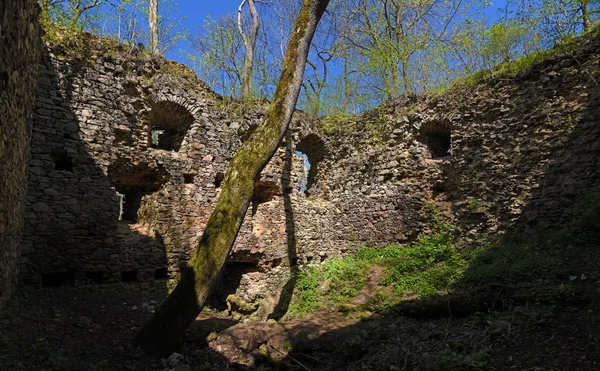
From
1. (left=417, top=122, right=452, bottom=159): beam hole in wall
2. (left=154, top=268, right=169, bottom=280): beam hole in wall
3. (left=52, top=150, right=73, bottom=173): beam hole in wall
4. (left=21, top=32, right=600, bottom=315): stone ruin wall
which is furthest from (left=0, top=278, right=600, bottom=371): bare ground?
(left=417, top=122, right=452, bottom=159): beam hole in wall

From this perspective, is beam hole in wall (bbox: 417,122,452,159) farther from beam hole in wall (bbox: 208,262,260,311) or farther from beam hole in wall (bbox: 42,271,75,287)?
beam hole in wall (bbox: 42,271,75,287)

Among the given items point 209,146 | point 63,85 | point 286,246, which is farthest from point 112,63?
point 286,246

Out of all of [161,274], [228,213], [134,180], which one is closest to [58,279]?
[161,274]

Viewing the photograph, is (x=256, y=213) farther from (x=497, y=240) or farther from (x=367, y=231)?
(x=497, y=240)

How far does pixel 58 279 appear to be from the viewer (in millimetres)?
6848

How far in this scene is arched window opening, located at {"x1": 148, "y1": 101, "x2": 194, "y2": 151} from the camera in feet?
29.7

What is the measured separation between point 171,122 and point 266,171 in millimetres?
2991

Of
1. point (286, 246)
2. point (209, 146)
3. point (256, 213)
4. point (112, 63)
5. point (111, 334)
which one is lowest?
point (111, 334)

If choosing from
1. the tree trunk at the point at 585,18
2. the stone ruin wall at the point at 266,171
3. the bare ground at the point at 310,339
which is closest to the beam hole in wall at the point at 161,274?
the stone ruin wall at the point at 266,171

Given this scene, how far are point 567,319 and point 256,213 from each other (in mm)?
7748

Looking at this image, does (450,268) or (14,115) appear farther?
(450,268)

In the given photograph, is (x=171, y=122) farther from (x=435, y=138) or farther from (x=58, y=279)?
(x=435, y=138)

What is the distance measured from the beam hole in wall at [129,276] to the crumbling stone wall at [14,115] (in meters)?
2.19

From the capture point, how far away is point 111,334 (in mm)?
5242
